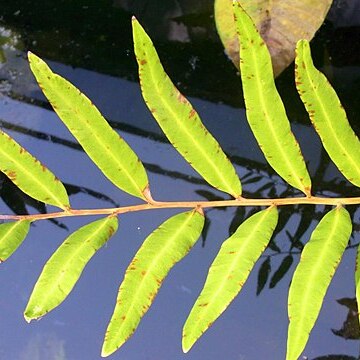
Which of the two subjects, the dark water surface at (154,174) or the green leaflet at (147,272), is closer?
the green leaflet at (147,272)

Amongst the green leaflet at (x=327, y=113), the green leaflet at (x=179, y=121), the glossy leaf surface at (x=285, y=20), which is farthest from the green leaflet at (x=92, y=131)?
the glossy leaf surface at (x=285, y=20)

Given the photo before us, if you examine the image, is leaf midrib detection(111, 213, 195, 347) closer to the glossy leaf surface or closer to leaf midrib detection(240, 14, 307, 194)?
leaf midrib detection(240, 14, 307, 194)

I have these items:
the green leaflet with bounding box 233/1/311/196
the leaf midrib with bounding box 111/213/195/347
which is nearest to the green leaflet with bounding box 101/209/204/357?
the leaf midrib with bounding box 111/213/195/347

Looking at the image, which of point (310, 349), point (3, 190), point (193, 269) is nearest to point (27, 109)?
point (3, 190)

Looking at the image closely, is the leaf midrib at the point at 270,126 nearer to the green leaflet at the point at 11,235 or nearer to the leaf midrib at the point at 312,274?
the leaf midrib at the point at 312,274

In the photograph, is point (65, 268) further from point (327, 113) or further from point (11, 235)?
point (327, 113)

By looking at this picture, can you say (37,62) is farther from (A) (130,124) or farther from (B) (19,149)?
(A) (130,124)
